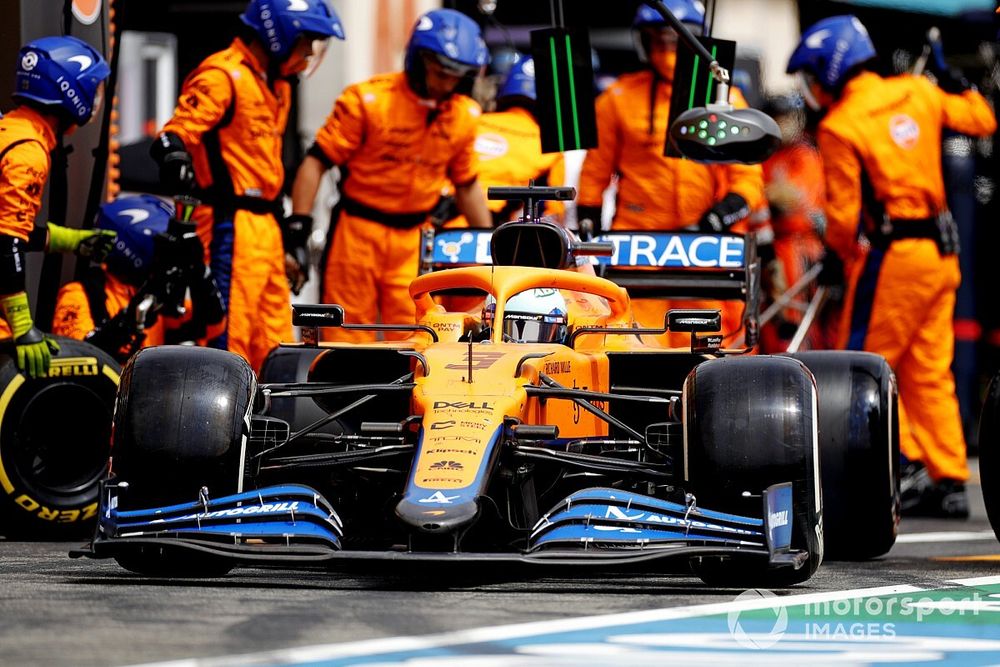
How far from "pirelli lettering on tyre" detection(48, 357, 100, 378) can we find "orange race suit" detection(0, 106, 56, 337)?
13.0 inches

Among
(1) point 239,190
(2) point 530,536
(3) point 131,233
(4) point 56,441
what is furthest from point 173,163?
(2) point 530,536

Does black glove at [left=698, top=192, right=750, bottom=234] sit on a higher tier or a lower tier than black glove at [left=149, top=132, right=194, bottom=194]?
lower

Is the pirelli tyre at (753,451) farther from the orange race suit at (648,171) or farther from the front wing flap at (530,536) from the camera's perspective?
the orange race suit at (648,171)

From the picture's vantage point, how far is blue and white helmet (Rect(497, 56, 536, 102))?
13.3m

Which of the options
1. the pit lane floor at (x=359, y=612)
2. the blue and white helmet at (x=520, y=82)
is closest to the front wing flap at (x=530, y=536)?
the pit lane floor at (x=359, y=612)

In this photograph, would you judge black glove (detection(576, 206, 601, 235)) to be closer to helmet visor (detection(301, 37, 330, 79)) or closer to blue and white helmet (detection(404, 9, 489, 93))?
blue and white helmet (detection(404, 9, 489, 93))

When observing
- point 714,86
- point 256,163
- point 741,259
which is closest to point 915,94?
point 714,86

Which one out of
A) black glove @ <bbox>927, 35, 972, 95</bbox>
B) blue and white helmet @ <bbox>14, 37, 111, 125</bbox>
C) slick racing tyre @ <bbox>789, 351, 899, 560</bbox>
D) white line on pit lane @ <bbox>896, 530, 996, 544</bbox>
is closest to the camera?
slick racing tyre @ <bbox>789, 351, 899, 560</bbox>

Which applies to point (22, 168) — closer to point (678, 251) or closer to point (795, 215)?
point (678, 251)

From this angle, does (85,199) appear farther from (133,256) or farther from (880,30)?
(880,30)

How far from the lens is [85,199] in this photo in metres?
10.8

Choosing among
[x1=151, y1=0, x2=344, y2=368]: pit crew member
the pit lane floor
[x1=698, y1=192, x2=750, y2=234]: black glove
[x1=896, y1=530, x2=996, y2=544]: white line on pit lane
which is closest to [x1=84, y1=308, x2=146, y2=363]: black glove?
[x1=151, y1=0, x2=344, y2=368]: pit crew member

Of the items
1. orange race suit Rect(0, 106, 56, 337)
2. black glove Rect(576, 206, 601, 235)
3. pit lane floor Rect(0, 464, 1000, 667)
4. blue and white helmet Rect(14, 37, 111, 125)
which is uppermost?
blue and white helmet Rect(14, 37, 111, 125)

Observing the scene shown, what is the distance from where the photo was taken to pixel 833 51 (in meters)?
11.6
